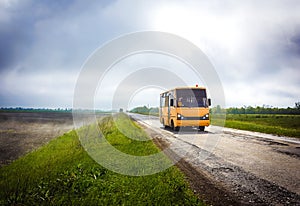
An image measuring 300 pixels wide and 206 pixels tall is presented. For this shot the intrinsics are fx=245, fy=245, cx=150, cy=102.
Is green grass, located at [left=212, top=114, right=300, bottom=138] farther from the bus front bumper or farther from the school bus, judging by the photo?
the school bus

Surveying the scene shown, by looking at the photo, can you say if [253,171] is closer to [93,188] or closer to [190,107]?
Answer: [93,188]

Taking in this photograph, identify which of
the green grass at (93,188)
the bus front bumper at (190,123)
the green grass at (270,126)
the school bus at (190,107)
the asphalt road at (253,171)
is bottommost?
the green grass at (93,188)

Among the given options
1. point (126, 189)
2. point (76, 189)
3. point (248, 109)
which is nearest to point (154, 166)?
point (126, 189)

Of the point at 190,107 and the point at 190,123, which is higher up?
the point at 190,107

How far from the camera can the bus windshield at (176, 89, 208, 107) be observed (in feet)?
55.0

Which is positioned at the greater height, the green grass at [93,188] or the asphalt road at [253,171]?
the asphalt road at [253,171]

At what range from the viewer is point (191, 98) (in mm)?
16906

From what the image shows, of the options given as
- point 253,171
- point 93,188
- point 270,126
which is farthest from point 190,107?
point 93,188

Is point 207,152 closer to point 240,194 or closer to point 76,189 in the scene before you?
point 240,194

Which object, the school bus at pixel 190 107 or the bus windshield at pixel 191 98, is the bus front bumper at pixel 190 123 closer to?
the school bus at pixel 190 107

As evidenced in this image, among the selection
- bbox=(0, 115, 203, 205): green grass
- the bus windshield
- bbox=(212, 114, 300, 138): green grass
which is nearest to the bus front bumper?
the bus windshield

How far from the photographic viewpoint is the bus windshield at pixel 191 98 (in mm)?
16750

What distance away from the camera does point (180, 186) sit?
489 centimetres

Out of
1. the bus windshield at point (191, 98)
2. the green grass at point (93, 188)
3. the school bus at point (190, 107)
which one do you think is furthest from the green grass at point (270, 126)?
the green grass at point (93, 188)
